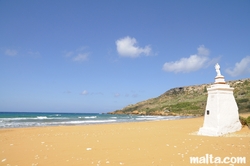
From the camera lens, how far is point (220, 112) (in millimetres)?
10797

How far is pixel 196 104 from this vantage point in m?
63.4

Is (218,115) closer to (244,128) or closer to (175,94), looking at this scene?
(244,128)

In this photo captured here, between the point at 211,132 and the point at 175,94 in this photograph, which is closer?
the point at 211,132

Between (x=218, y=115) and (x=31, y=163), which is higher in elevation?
(x=218, y=115)

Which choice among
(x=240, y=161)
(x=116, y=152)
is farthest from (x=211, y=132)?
(x=116, y=152)

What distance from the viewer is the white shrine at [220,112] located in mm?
10734

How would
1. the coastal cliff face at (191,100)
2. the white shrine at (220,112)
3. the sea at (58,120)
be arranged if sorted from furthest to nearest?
the coastal cliff face at (191,100), the sea at (58,120), the white shrine at (220,112)

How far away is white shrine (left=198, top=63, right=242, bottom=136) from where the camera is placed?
10.7m

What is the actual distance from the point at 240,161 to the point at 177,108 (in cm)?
6281

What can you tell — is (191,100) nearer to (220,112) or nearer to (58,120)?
(58,120)

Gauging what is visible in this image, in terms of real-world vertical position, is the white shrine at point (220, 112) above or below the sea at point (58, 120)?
above

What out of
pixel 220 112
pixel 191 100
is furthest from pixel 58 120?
pixel 191 100

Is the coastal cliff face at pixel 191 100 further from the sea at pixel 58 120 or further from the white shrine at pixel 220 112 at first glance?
the white shrine at pixel 220 112

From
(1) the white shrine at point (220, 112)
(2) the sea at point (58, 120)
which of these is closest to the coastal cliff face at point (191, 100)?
(2) the sea at point (58, 120)
